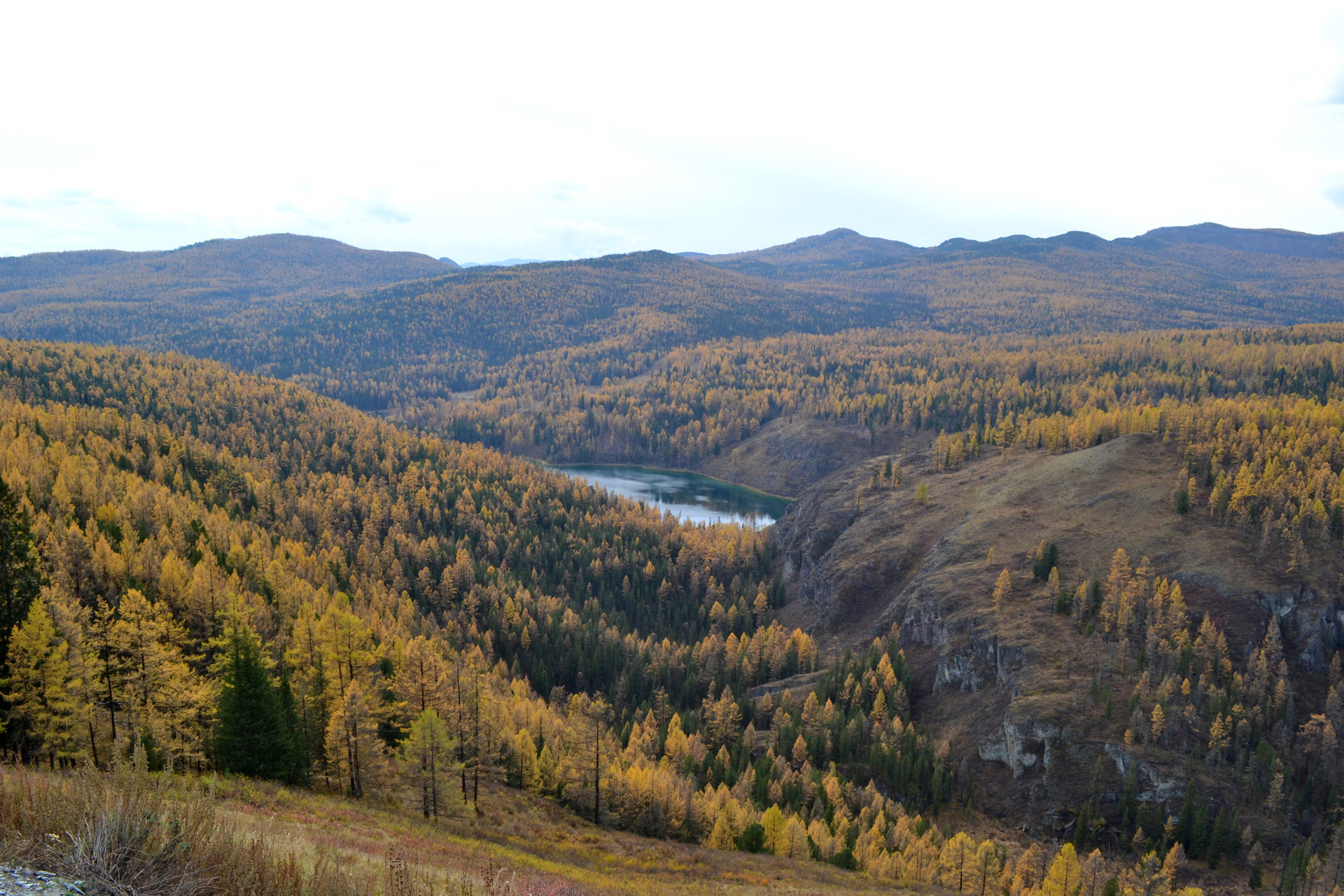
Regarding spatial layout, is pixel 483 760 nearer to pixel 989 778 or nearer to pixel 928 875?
pixel 928 875

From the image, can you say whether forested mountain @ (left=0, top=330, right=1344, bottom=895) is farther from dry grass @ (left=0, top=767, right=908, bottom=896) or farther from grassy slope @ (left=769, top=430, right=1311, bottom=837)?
dry grass @ (left=0, top=767, right=908, bottom=896)

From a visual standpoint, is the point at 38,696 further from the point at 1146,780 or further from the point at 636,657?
the point at 1146,780

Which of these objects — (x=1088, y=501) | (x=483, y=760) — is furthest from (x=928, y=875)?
(x=1088, y=501)

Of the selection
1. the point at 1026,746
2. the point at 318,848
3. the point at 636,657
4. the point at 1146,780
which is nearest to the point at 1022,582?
the point at 1026,746

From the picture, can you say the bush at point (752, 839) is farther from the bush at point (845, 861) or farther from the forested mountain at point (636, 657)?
the bush at point (845, 861)

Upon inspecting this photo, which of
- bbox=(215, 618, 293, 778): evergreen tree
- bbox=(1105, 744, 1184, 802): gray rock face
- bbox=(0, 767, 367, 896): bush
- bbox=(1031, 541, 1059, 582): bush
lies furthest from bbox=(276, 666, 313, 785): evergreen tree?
bbox=(1031, 541, 1059, 582): bush

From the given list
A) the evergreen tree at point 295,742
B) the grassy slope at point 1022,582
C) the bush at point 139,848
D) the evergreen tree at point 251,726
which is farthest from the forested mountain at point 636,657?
the bush at point 139,848

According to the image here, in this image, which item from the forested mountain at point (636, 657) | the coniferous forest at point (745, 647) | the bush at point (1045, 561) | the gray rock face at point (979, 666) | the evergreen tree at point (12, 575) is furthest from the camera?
the bush at point (1045, 561)
